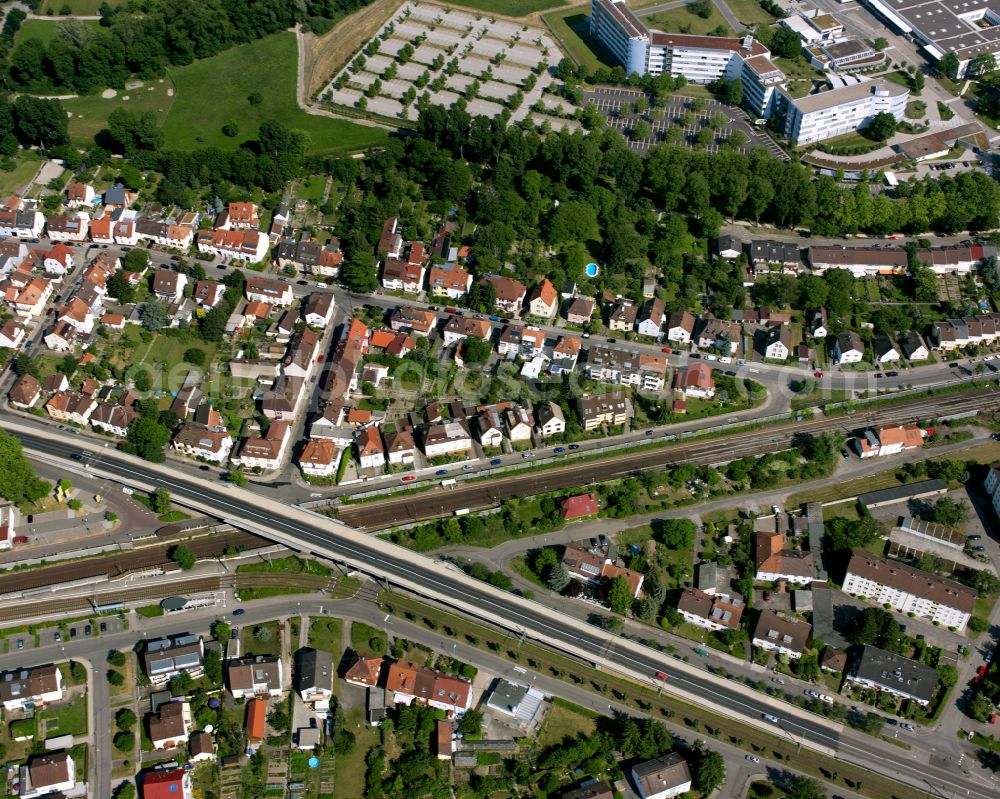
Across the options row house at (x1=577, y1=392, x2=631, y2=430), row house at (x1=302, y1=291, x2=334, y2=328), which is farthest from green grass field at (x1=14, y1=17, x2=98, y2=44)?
row house at (x1=577, y1=392, x2=631, y2=430)

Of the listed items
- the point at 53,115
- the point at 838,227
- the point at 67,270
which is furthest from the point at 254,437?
the point at 838,227

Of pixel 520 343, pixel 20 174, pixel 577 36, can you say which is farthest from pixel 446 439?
pixel 577 36

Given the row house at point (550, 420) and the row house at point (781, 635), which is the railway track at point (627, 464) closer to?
the row house at point (550, 420)

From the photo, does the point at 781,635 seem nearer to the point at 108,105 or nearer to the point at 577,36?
the point at 577,36

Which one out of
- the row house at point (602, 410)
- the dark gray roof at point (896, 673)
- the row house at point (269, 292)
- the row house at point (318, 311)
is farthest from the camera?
the row house at point (269, 292)

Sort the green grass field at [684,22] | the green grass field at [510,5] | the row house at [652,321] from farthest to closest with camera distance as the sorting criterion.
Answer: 1. the green grass field at [510,5]
2. the green grass field at [684,22]
3. the row house at [652,321]

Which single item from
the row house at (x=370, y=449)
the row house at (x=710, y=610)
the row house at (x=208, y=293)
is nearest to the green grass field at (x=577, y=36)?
the row house at (x=208, y=293)
